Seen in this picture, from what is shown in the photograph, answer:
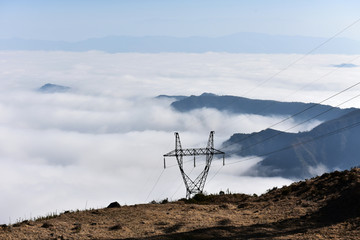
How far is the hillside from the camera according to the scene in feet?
70.4

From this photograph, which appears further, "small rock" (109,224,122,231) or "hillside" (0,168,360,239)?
"small rock" (109,224,122,231)

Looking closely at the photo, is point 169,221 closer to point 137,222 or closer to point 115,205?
point 137,222

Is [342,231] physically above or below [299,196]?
below

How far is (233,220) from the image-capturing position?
24.9 metres

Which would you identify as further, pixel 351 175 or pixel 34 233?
pixel 351 175

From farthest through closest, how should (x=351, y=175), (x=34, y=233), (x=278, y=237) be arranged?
(x=351, y=175)
(x=34, y=233)
(x=278, y=237)

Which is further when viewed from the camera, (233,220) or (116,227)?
(233,220)

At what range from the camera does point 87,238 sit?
21.6m

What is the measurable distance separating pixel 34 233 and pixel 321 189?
19.6m

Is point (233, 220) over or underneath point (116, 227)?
underneath

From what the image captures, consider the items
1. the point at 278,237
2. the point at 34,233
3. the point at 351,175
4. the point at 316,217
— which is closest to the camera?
the point at 278,237

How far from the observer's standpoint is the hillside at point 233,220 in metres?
21.5

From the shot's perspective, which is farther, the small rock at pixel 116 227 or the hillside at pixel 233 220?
the small rock at pixel 116 227

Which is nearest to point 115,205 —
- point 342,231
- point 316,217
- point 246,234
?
point 246,234
